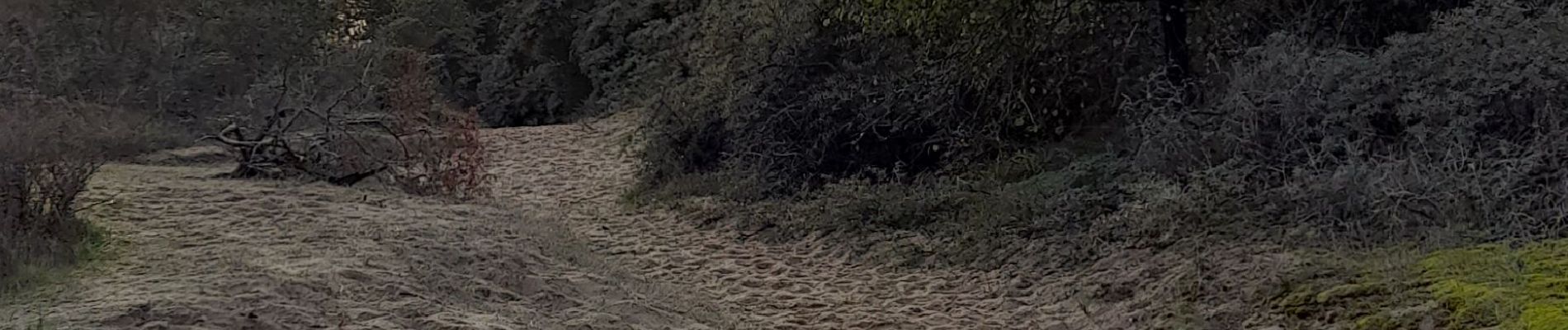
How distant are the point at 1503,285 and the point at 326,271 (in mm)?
5564

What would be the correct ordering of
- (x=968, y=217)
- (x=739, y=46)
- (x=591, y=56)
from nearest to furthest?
1. (x=968, y=217)
2. (x=739, y=46)
3. (x=591, y=56)

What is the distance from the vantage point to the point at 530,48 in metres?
25.8

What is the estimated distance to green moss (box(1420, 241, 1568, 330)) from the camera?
201 inches

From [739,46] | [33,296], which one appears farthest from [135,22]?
[33,296]

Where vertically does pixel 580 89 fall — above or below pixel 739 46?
below

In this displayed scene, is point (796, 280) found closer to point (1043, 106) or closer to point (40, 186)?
point (1043, 106)

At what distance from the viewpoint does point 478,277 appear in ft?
25.6

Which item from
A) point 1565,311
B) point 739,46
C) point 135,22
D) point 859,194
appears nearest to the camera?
point 1565,311

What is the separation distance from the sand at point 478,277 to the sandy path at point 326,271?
17mm

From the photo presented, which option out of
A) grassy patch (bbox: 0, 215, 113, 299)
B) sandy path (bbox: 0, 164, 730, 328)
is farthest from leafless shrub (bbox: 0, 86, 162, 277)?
sandy path (bbox: 0, 164, 730, 328)

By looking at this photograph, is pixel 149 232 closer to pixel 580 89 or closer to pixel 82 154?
pixel 82 154

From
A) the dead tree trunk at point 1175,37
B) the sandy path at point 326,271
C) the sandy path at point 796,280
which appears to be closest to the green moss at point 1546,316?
the sandy path at point 796,280

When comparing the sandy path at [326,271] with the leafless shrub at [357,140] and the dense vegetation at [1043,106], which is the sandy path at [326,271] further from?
the dense vegetation at [1043,106]

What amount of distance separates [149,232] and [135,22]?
9.25 meters
